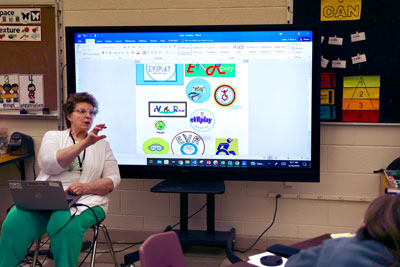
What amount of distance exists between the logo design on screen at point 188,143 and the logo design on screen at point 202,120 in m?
0.05

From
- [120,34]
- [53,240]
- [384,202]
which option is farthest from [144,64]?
[384,202]

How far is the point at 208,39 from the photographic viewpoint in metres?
2.98

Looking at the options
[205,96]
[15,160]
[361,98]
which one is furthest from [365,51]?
[15,160]


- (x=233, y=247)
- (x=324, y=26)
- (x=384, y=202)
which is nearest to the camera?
(x=384, y=202)

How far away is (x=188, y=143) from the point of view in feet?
10.0

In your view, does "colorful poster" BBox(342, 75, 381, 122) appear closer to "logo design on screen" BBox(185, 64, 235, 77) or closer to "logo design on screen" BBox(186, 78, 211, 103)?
"logo design on screen" BBox(185, 64, 235, 77)

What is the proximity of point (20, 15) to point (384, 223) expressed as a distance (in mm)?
3220

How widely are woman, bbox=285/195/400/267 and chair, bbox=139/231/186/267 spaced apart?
22.7 inches

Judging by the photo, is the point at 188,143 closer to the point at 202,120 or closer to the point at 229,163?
the point at 202,120

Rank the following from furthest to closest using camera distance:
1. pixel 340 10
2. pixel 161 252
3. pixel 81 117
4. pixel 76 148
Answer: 1. pixel 340 10
2. pixel 81 117
3. pixel 76 148
4. pixel 161 252

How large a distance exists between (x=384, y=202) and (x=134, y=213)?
2683 millimetres

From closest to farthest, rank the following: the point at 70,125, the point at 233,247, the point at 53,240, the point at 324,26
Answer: the point at 53,240, the point at 70,125, the point at 324,26, the point at 233,247

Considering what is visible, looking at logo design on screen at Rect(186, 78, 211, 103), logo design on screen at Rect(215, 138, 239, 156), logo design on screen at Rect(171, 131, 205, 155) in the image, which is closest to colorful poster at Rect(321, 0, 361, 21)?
logo design on screen at Rect(186, 78, 211, 103)

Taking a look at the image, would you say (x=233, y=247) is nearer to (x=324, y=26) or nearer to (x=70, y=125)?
(x=70, y=125)
